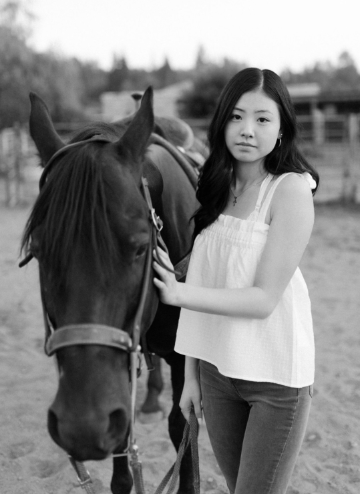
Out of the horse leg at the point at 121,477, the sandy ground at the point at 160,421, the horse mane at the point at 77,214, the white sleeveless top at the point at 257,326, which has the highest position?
the horse mane at the point at 77,214

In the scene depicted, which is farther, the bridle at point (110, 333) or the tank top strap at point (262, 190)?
the tank top strap at point (262, 190)

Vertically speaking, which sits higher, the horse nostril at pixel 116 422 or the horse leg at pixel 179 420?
the horse nostril at pixel 116 422

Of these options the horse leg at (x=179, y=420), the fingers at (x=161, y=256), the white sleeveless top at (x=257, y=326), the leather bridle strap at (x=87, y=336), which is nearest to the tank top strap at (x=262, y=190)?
the white sleeveless top at (x=257, y=326)

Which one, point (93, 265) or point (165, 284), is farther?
point (165, 284)

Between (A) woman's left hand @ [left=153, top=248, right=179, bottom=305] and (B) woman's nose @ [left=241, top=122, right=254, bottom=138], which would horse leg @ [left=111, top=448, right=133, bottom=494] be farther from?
(B) woman's nose @ [left=241, top=122, right=254, bottom=138]

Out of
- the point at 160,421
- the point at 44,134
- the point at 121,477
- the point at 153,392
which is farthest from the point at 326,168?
the point at 44,134

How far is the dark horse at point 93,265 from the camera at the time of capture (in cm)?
117

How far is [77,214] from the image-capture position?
1250 millimetres

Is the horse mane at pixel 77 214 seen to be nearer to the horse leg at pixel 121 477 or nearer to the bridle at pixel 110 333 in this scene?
the bridle at pixel 110 333

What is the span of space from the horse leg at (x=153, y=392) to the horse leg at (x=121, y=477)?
97cm

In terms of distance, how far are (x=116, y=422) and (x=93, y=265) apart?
0.39 meters

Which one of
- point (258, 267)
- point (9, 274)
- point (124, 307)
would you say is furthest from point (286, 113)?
point (9, 274)

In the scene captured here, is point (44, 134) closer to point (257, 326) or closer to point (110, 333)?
point (110, 333)

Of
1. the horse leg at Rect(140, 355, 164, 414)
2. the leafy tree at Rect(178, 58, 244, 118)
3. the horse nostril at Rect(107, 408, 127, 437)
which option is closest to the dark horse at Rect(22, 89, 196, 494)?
the horse nostril at Rect(107, 408, 127, 437)
